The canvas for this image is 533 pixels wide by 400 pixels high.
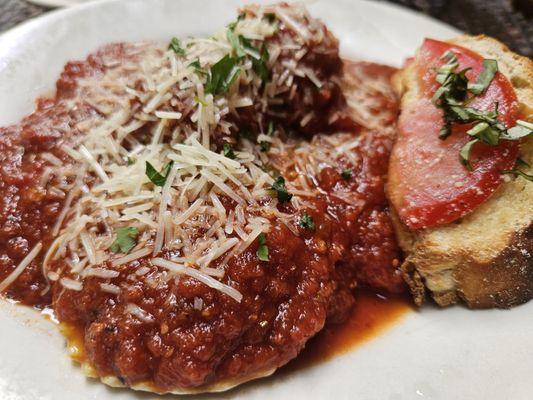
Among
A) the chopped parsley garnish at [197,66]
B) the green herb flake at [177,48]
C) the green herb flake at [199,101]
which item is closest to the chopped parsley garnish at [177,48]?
the green herb flake at [177,48]

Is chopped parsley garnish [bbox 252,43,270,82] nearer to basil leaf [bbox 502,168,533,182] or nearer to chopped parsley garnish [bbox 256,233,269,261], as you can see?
chopped parsley garnish [bbox 256,233,269,261]

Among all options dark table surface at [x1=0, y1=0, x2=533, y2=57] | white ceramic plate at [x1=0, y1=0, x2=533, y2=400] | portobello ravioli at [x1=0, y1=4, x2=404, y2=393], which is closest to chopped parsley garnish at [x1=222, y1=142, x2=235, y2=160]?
portobello ravioli at [x1=0, y1=4, x2=404, y2=393]

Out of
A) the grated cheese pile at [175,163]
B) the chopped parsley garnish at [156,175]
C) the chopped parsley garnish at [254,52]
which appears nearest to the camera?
the grated cheese pile at [175,163]

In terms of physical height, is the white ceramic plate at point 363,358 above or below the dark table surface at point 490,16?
below

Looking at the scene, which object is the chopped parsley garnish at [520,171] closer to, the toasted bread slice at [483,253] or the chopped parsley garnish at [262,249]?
the toasted bread slice at [483,253]

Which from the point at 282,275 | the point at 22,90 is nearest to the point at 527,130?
the point at 282,275

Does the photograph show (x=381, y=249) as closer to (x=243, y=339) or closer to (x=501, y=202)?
(x=501, y=202)

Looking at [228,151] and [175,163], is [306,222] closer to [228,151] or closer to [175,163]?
[228,151]
